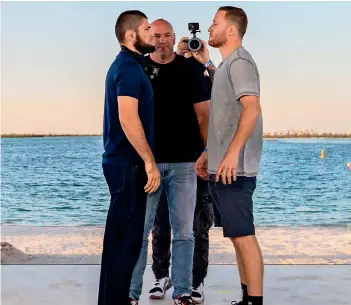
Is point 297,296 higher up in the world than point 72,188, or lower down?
higher up

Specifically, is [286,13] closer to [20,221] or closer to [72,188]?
[72,188]

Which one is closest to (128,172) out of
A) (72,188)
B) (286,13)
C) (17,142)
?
(72,188)

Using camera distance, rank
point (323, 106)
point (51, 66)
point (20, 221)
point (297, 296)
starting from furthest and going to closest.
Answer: point (51, 66) → point (323, 106) → point (20, 221) → point (297, 296)

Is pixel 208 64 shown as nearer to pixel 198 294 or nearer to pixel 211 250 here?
pixel 198 294

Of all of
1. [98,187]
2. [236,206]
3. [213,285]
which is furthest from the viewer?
[98,187]

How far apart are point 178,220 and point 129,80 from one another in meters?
0.81

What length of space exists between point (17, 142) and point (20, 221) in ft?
123

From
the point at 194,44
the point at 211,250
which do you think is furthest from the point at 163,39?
the point at 211,250

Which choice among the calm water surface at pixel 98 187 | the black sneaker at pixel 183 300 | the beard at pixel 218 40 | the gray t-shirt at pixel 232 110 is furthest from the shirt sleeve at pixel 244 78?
the calm water surface at pixel 98 187

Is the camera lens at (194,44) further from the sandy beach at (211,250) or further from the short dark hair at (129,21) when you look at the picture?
the sandy beach at (211,250)

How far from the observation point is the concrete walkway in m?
3.18

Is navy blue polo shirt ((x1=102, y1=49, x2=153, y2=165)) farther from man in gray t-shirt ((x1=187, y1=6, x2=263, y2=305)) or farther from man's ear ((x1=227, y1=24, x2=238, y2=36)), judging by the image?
man's ear ((x1=227, y1=24, x2=238, y2=36))

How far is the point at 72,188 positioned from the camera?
33.9 metres

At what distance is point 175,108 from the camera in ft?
9.86
